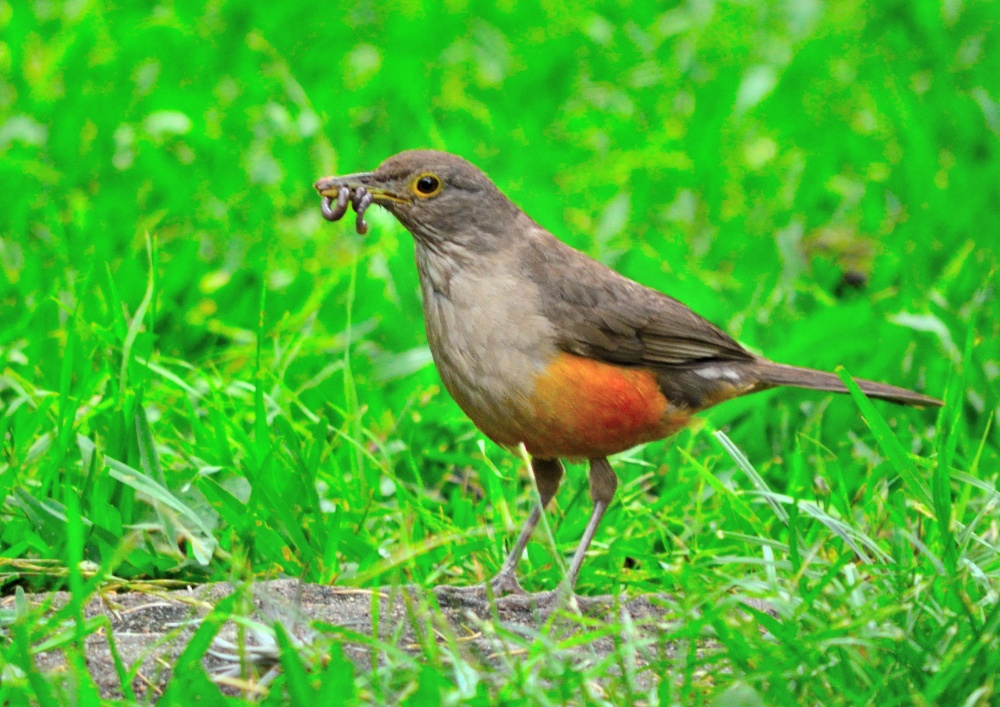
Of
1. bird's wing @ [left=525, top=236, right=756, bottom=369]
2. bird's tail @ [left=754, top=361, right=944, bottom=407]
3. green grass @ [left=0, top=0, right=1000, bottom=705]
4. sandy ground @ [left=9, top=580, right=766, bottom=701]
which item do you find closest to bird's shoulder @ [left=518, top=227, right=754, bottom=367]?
bird's wing @ [left=525, top=236, right=756, bottom=369]

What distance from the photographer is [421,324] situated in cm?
660

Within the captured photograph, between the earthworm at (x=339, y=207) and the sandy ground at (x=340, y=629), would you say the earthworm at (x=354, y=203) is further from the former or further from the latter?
the sandy ground at (x=340, y=629)

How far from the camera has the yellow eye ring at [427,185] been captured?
486cm

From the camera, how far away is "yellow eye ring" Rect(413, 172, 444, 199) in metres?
4.86

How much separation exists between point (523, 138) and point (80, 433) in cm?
468

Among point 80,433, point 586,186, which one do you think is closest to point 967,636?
point 80,433

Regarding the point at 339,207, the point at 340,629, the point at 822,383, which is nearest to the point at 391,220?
the point at 339,207

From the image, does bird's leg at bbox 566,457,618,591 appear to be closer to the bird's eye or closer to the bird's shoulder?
the bird's shoulder

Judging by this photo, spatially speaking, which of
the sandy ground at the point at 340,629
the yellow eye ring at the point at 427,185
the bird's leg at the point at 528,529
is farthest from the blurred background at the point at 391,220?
the yellow eye ring at the point at 427,185

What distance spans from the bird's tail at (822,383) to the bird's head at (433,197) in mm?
1247

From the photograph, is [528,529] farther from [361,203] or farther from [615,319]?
[361,203]

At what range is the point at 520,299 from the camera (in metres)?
4.69

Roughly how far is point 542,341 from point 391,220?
3.13 m

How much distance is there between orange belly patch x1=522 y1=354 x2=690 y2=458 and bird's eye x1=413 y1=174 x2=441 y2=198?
817mm
